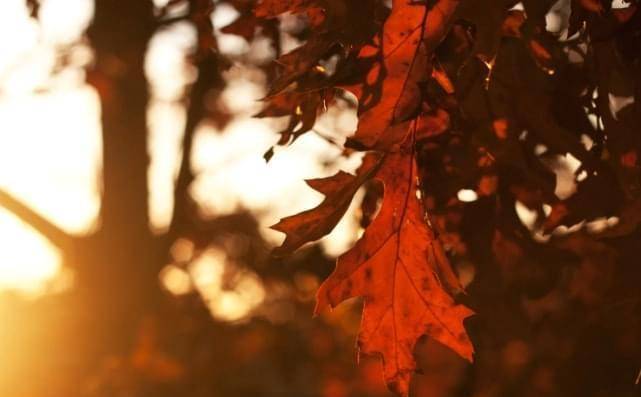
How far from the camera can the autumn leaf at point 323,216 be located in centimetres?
154

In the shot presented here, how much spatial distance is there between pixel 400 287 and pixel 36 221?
473 centimetres

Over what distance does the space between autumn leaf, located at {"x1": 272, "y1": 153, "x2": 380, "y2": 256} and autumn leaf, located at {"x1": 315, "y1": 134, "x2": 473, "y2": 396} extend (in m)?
0.09

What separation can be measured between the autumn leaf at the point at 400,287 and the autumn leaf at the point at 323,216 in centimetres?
9

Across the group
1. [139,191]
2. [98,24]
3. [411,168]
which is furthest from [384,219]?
[139,191]

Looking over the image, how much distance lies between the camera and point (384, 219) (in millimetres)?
1702

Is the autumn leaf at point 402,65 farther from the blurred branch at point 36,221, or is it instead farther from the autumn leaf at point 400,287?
the blurred branch at point 36,221

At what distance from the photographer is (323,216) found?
1.57 metres

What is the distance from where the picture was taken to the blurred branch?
5785 mm

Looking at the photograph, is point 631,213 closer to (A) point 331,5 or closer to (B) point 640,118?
(B) point 640,118

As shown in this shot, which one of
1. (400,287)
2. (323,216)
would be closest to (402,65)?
(323,216)

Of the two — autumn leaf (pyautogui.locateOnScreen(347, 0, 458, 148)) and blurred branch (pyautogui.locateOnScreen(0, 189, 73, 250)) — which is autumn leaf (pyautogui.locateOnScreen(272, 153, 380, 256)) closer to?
autumn leaf (pyautogui.locateOnScreen(347, 0, 458, 148))

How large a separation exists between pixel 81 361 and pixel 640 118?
20.1 ft

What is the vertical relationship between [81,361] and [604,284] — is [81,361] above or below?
below

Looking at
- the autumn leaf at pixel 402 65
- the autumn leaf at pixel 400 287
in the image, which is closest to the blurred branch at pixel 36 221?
the autumn leaf at pixel 400 287
